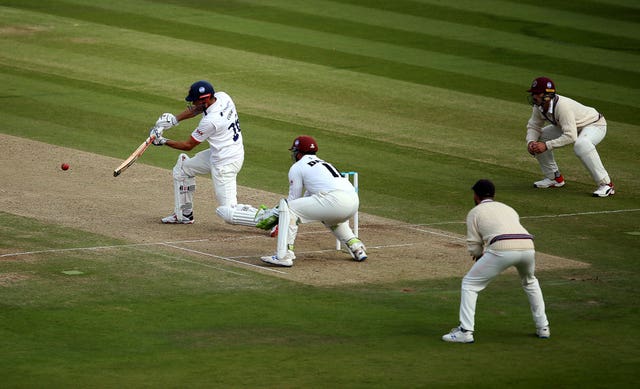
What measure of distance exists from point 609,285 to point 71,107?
1304cm

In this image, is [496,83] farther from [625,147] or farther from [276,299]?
[276,299]

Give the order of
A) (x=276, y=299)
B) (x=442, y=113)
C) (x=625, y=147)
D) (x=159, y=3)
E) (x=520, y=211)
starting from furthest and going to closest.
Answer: (x=159, y=3) < (x=442, y=113) < (x=625, y=147) < (x=520, y=211) < (x=276, y=299)

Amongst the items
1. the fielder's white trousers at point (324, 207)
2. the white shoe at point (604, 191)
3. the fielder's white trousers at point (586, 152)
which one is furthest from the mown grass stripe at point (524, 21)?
the fielder's white trousers at point (324, 207)

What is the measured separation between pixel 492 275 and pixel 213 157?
573 centimetres

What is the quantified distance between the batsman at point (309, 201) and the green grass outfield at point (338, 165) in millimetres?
675

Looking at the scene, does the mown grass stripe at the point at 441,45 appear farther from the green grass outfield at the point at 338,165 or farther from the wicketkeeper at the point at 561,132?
the wicketkeeper at the point at 561,132

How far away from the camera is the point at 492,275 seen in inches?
452

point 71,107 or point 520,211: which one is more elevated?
point 71,107

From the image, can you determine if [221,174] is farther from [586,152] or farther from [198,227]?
[586,152]

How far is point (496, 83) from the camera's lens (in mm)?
26531

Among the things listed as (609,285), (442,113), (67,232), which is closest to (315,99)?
(442,113)

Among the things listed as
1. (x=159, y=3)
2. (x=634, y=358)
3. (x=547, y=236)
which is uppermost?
(x=159, y=3)

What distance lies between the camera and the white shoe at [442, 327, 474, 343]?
1153 cm

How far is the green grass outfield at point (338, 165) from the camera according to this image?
36.3ft
